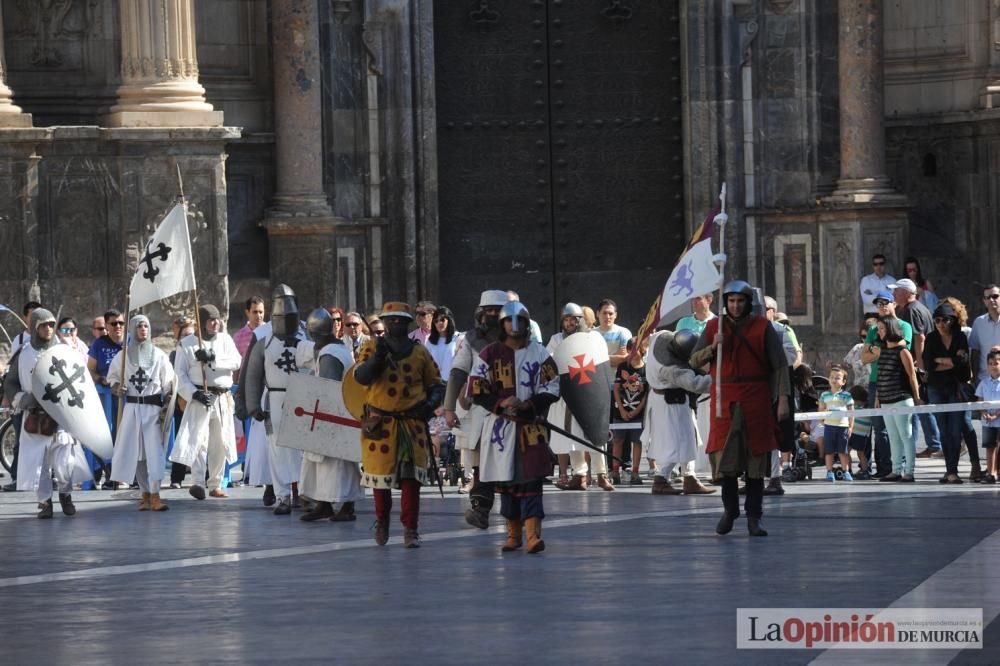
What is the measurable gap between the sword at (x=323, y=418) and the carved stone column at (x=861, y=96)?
9.48m

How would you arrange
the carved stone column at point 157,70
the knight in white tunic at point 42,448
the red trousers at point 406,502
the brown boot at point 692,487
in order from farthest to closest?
the carved stone column at point 157,70, the brown boot at point 692,487, the knight in white tunic at point 42,448, the red trousers at point 406,502

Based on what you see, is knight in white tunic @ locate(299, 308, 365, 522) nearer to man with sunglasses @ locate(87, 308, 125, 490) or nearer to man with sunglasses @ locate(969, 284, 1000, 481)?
man with sunglasses @ locate(87, 308, 125, 490)

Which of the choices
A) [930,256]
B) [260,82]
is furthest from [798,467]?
[260,82]

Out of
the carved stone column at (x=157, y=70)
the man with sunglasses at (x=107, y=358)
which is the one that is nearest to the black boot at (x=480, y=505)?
the man with sunglasses at (x=107, y=358)

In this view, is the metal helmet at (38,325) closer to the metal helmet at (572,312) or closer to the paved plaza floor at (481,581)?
the paved plaza floor at (481,581)

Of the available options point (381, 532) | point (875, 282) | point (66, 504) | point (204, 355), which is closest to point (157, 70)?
point (204, 355)

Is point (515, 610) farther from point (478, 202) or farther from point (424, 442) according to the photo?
point (478, 202)

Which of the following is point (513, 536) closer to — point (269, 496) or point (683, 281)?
point (683, 281)

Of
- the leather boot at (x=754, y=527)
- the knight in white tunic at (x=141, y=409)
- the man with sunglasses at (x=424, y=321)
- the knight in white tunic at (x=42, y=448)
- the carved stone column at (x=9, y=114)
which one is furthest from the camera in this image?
the carved stone column at (x=9, y=114)

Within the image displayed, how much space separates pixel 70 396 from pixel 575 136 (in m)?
9.15

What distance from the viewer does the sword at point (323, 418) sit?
16422 millimetres

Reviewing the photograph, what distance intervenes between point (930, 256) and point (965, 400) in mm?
6182

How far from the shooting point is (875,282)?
2369cm

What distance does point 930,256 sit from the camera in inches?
994
